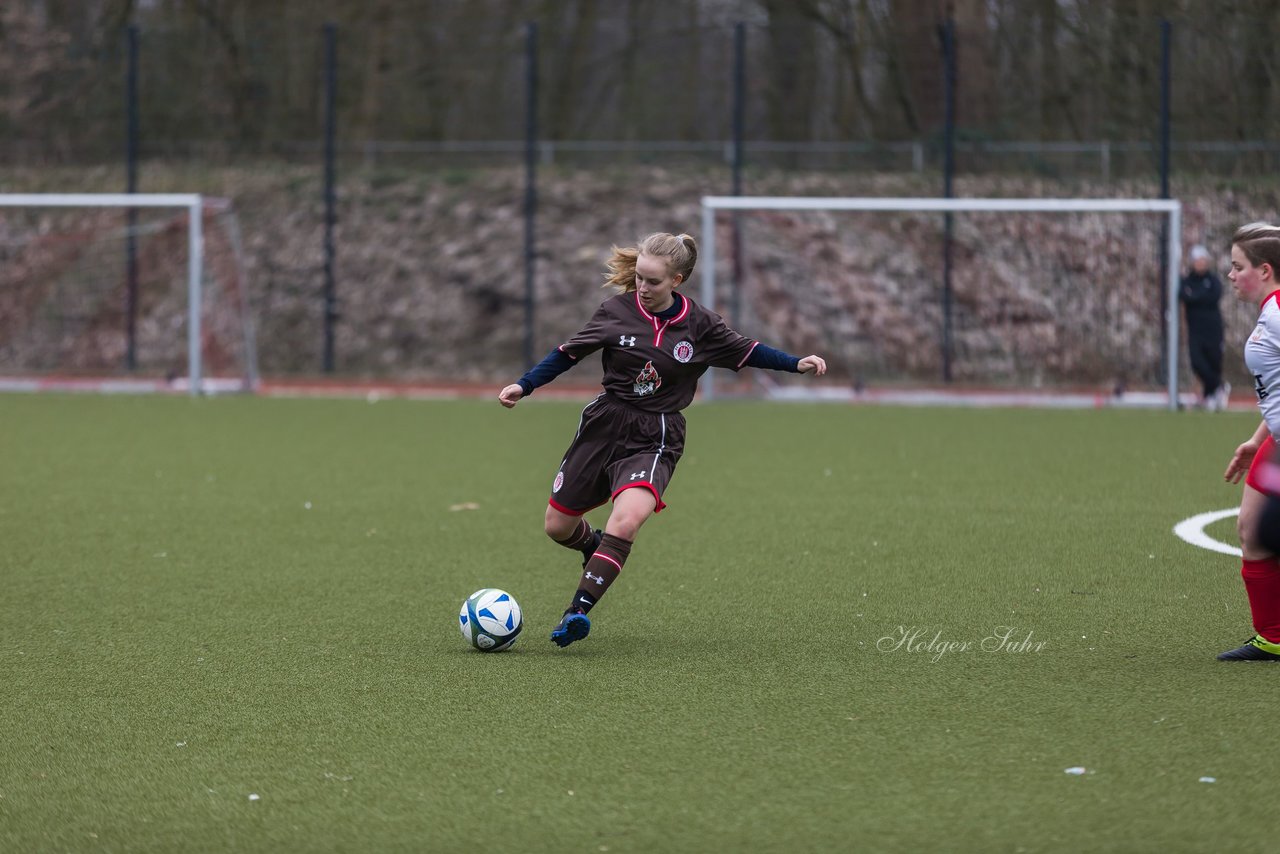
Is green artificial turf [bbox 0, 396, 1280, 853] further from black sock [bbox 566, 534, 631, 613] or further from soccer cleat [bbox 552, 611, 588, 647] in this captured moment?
black sock [bbox 566, 534, 631, 613]

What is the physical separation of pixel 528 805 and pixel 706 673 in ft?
5.12

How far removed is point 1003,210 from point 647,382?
13246 mm

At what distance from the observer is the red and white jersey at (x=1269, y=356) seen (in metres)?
5.39

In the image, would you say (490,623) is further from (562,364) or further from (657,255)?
(657,255)

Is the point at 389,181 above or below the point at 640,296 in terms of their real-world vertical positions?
above

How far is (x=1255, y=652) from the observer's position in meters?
5.62

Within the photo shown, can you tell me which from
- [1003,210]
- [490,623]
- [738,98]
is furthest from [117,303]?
[490,623]

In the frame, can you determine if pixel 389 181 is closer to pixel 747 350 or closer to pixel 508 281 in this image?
pixel 508 281

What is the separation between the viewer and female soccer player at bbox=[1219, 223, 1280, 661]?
Result: 5422 millimetres

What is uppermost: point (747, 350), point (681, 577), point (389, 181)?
point (389, 181)

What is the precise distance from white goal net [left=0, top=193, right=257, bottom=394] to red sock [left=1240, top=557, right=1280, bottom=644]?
16028 mm

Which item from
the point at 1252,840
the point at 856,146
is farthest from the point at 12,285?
the point at 1252,840

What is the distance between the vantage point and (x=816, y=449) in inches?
521

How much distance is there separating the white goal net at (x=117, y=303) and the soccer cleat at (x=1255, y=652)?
16.0 m
